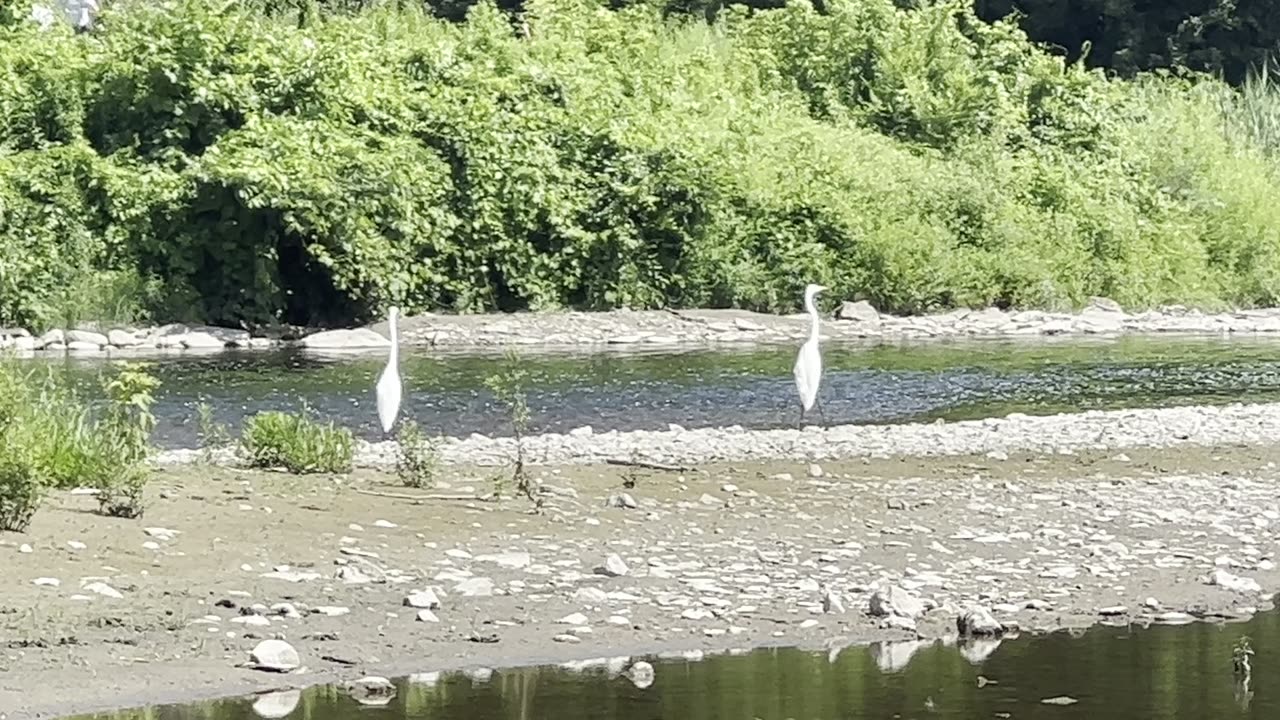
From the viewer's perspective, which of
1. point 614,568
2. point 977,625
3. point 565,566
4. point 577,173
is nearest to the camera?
point 977,625

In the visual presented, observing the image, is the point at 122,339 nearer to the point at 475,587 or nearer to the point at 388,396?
the point at 388,396

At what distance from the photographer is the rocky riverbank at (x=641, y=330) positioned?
2969cm

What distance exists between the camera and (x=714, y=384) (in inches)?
936

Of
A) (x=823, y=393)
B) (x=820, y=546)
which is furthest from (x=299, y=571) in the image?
(x=823, y=393)

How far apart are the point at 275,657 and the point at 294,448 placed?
5.06 meters

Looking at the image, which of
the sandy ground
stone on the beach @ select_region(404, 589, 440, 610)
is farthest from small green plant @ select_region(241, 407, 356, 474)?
stone on the beach @ select_region(404, 589, 440, 610)

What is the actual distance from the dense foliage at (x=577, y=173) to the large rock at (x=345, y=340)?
188 centimetres

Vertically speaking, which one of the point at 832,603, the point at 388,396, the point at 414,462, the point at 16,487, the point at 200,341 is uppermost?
the point at 16,487

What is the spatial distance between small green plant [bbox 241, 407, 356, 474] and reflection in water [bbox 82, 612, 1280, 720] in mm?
5016

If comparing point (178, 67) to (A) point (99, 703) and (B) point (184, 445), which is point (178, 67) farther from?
(A) point (99, 703)

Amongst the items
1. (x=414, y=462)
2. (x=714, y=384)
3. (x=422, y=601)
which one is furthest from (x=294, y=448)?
(x=714, y=384)

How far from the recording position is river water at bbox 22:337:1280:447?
2041 cm

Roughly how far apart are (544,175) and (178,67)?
22.1 feet

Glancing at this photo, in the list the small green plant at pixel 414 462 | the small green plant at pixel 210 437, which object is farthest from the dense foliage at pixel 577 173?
the small green plant at pixel 414 462
